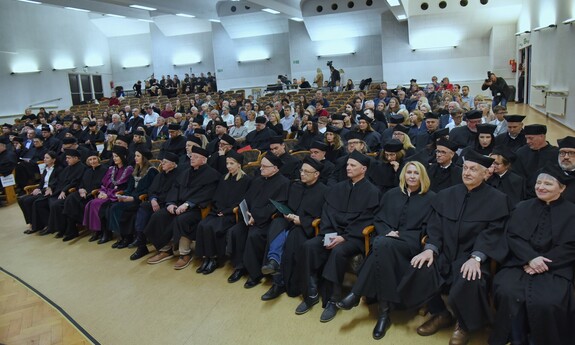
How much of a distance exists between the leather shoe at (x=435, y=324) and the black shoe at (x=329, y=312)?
744mm

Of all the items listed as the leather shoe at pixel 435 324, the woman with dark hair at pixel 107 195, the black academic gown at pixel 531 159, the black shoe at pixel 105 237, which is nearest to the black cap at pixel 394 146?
the black academic gown at pixel 531 159

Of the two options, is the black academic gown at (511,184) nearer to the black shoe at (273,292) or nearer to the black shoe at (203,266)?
the black shoe at (273,292)

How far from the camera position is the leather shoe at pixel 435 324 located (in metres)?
3.40

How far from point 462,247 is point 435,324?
0.65 metres

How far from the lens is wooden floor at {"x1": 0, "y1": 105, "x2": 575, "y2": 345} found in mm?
3508

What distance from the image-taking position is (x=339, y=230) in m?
4.19

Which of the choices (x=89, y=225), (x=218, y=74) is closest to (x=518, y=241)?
(x=89, y=225)

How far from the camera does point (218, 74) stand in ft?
86.9

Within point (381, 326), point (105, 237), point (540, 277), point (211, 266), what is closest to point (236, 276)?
point (211, 266)

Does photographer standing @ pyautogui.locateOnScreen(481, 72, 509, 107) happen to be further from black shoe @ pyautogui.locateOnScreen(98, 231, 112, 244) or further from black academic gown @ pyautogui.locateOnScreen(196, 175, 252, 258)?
black shoe @ pyautogui.locateOnScreen(98, 231, 112, 244)

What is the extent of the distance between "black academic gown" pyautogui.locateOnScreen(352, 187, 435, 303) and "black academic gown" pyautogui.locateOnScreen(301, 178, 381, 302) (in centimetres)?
20

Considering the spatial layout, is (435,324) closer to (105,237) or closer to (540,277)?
(540,277)

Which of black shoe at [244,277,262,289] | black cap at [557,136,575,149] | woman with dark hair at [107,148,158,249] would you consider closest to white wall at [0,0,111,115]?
woman with dark hair at [107,148,158,249]

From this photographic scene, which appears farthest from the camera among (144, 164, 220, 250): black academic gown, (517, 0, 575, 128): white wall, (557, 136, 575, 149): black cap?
(517, 0, 575, 128): white wall
